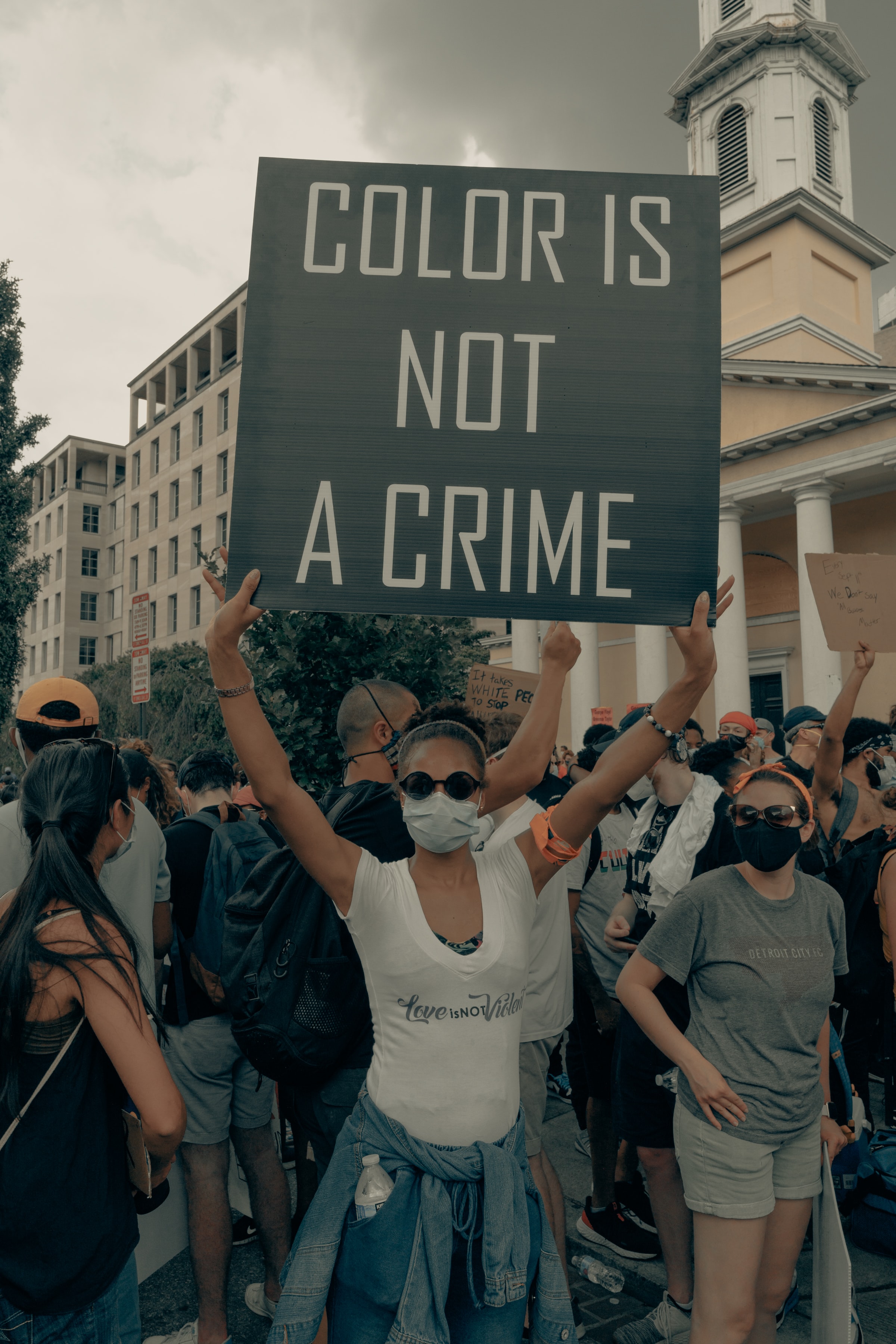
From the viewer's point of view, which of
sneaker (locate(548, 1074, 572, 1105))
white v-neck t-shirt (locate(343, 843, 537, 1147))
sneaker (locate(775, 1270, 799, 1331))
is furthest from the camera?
sneaker (locate(548, 1074, 572, 1105))

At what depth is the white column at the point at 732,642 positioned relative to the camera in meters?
26.7

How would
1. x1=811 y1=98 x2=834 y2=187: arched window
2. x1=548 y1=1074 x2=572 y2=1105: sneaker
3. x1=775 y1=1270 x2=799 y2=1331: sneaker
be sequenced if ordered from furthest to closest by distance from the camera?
x1=811 y1=98 x2=834 y2=187: arched window < x1=548 y1=1074 x2=572 y2=1105: sneaker < x1=775 y1=1270 x2=799 y2=1331: sneaker

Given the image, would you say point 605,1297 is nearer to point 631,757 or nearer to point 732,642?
point 631,757

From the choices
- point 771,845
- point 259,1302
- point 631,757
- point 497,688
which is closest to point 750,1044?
point 771,845

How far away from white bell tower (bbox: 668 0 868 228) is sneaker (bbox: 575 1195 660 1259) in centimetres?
3466

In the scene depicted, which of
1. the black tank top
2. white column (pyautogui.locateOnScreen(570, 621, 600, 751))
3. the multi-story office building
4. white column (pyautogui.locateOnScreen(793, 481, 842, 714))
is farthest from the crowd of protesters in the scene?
the multi-story office building

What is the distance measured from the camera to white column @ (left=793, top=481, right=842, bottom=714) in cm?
2439

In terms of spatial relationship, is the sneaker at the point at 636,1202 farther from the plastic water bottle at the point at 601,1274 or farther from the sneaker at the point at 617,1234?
the plastic water bottle at the point at 601,1274

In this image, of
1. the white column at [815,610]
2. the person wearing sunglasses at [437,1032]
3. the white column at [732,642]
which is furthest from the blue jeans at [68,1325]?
the white column at [732,642]

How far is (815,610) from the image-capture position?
25734 millimetres

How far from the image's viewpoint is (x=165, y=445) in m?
58.7

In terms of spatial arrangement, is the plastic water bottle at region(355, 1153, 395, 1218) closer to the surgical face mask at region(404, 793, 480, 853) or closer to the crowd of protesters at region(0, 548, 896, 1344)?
the crowd of protesters at region(0, 548, 896, 1344)

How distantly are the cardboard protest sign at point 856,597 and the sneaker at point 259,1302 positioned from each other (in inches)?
148

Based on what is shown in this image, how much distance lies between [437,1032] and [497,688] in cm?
440
